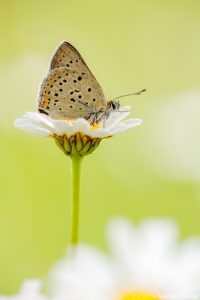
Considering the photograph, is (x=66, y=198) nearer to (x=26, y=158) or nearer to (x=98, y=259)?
(x=26, y=158)

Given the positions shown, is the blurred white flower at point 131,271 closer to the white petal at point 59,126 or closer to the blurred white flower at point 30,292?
the blurred white flower at point 30,292

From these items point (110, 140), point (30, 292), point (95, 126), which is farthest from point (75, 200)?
point (110, 140)

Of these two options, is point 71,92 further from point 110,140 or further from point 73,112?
point 110,140

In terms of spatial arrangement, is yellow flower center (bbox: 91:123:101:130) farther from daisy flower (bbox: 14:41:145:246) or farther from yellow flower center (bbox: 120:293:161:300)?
yellow flower center (bbox: 120:293:161:300)

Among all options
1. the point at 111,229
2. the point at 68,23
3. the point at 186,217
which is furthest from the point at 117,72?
the point at 111,229

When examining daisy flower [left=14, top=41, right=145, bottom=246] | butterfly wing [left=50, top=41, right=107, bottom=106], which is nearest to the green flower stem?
daisy flower [left=14, top=41, right=145, bottom=246]
